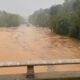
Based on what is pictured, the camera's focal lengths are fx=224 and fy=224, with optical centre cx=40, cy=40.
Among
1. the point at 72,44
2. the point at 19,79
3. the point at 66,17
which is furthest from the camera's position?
the point at 66,17

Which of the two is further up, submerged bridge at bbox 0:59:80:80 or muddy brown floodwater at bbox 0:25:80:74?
submerged bridge at bbox 0:59:80:80

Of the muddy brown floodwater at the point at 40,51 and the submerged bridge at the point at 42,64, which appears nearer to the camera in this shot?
the submerged bridge at the point at 42,64

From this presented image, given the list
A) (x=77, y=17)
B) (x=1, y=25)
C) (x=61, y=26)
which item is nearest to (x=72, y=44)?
(x=77, y=17)

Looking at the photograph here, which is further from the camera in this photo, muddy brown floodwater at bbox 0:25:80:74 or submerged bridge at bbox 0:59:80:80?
muddy brown floodwater at bbox 0:25:80:74

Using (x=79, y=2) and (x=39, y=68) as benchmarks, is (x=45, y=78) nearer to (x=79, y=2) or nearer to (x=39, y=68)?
(x=39, y=68)

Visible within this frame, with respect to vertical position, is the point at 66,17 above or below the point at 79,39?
above

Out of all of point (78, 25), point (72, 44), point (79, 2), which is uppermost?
point (79, 2)

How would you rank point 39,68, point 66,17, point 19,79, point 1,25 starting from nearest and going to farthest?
point 19,79, point 39,68, point 66,17, point 1,25

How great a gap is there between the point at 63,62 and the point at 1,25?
1522 inches

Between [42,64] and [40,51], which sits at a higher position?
[42,64]

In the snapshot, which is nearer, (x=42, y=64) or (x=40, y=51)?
(x=42, y=64)

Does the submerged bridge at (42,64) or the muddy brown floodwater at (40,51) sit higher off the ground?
the submerged bridge at (42,64)

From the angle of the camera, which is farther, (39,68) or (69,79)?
(39,68)

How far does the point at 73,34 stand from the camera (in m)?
18.8
